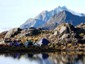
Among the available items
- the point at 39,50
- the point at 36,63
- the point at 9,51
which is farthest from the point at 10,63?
the point at 39,50

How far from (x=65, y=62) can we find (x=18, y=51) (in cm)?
5747

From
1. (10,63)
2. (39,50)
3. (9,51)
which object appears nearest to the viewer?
(10,63)

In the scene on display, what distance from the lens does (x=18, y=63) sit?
Result: 130 meters

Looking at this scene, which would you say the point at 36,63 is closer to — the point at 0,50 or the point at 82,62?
the point at 82,62

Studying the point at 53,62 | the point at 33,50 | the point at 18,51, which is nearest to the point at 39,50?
the point at 33,50

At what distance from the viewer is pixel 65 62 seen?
133 m

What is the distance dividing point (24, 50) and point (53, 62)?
57.9 m

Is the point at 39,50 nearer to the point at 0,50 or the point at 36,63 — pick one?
the point at 0,50

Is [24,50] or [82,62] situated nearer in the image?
[82,62]

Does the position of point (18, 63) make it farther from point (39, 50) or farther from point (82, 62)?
point (39, 50)

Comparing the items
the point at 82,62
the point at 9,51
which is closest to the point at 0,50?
the point at 9,51

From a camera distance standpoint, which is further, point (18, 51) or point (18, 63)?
point (18, 51)

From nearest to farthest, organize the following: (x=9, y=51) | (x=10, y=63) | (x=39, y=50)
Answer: (x=10, y=63) < (x=9, y=51) < (x=39, y=50)

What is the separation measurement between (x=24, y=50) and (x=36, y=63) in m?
57.2
